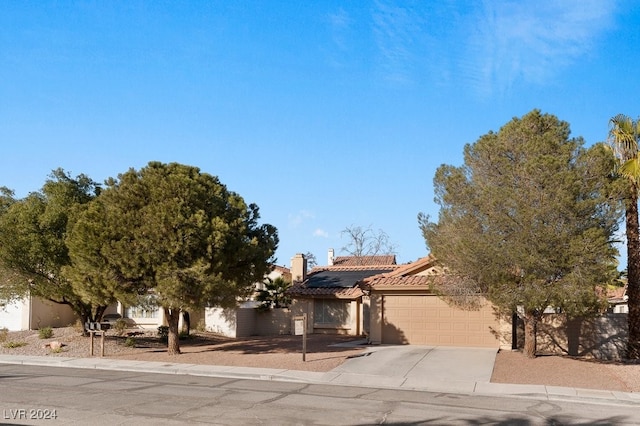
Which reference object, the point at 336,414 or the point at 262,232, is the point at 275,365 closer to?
the point at 262,232

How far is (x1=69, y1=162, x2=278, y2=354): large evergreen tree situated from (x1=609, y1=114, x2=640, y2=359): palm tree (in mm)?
12856

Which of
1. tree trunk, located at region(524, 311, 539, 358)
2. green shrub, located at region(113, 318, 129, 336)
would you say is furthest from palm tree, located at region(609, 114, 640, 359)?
green shrub, located at region(113, 318, 129, 336)

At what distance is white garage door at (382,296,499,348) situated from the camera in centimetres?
2519

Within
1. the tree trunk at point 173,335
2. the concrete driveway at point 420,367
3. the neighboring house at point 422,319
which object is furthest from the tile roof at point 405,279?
the tree trunk at point 173,335

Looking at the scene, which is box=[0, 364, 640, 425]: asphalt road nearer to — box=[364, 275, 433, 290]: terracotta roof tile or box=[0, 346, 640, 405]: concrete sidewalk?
box=[0, 346, 640, 405]: concrete sidewalk

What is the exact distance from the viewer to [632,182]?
1994cm

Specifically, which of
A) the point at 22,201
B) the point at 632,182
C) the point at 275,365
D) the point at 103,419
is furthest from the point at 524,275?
the point at 22,201

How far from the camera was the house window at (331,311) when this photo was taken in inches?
1267

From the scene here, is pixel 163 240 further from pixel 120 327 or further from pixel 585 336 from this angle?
pixel 585 336

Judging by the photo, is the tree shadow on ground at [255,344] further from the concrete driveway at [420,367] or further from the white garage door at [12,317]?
the white garage door at [12,317]

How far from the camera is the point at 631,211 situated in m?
21.1

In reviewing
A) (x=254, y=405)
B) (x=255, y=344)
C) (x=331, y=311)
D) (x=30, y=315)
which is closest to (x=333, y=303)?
(x=331, y=311)

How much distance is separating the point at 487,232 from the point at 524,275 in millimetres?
1749

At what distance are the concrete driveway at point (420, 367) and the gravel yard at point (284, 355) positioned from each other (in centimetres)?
53
